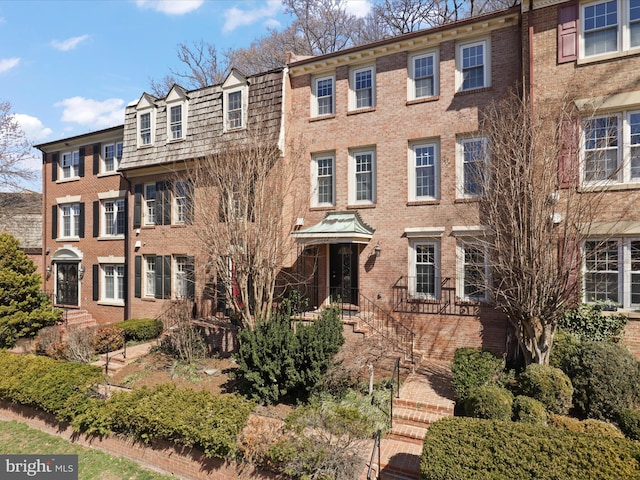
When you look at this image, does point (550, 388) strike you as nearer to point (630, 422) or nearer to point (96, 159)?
point (630, 422)

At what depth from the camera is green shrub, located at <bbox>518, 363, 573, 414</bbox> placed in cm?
782

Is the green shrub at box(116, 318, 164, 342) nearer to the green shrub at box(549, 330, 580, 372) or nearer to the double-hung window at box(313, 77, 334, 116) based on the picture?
the double-hung window at box(313, 77, 334, 116)

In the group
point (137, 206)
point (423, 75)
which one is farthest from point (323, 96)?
point (137, 206)

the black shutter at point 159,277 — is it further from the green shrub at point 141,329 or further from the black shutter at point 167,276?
the green shrub at point 141,329

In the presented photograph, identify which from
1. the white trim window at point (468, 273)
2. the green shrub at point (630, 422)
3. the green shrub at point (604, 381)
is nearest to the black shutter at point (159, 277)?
the white trim window at point (468, 273)

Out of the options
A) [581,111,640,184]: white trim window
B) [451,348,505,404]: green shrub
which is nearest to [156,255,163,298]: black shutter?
[451,348,505,404]: green shrub

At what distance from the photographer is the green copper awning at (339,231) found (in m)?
12.4

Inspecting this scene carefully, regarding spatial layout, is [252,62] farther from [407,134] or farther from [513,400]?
[513,400]

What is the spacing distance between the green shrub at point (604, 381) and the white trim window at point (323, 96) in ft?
36.3

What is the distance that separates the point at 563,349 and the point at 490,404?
10.7 ft

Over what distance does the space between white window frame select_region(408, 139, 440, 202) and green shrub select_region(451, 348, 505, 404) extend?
5336mm

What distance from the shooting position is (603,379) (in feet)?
25.7

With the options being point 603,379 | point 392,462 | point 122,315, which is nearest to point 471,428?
point 392,462

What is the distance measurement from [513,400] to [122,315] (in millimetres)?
17041
